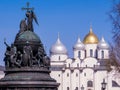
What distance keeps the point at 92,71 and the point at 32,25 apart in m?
87.3

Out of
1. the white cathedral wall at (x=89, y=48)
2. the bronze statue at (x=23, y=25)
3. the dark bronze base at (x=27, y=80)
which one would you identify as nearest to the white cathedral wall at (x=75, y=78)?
the white cathedral wall at (x=89, y=48)

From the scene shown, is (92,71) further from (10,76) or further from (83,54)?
(10,76)

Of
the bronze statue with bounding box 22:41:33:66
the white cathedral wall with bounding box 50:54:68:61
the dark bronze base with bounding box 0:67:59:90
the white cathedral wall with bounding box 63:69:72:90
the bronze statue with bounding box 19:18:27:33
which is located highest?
the white cathedral wall with bounding box 50:54:68:61

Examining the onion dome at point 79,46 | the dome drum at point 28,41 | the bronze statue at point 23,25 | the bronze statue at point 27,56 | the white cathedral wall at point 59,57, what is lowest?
the bronze statue at point 27,56

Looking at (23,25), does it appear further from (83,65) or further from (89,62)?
(83,65)

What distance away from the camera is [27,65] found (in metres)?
26.6

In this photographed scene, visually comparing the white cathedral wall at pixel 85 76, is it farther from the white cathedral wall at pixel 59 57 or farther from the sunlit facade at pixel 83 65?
the white cathedral wall at pixel 59 57

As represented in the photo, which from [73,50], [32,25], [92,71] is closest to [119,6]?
[32,25]

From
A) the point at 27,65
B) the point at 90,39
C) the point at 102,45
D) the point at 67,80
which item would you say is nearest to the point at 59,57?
the point at 67,80

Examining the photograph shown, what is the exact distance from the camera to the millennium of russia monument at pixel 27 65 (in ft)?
85.9

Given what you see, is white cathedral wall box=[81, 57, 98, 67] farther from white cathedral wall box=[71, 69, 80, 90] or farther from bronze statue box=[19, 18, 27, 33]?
bronze statue box=[19, 18, 27, 33]

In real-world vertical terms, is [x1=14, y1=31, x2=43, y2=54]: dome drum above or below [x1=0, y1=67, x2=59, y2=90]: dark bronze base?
above

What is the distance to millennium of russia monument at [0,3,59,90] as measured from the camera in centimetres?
2619

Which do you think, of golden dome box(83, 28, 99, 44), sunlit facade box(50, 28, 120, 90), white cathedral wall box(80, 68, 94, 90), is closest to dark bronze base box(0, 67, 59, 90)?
sunlit facade box(50, 28, 120, 90)
